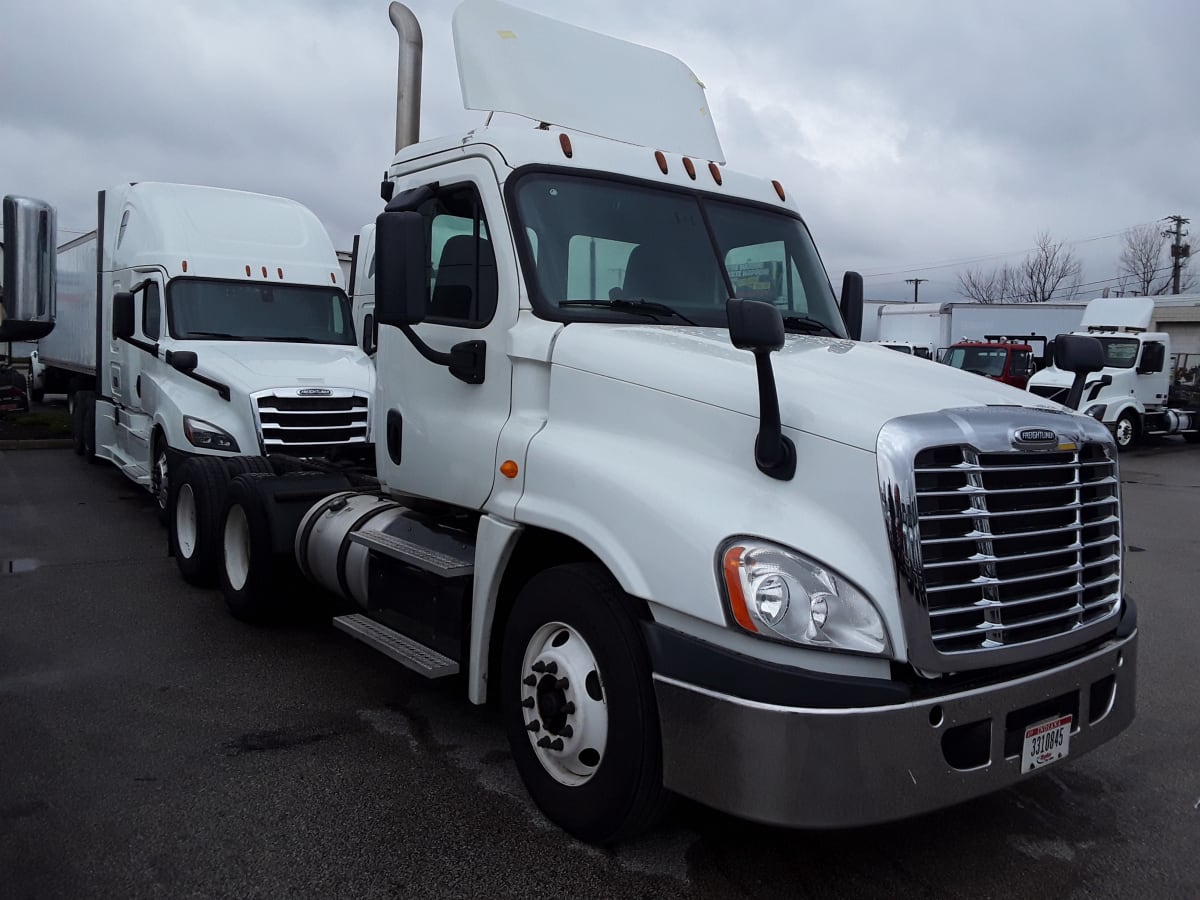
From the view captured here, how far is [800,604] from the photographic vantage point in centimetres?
304

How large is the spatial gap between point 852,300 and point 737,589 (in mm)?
2917

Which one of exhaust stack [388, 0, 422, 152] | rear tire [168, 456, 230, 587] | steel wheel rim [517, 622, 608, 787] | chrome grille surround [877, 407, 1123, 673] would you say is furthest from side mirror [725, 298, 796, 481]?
exhaust stack [388, 0, 422, 152]

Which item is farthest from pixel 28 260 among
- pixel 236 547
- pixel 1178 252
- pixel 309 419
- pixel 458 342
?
pixel 1178 252

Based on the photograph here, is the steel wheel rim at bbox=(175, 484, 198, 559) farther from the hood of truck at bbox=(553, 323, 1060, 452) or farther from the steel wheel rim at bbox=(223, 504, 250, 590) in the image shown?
the hood of truck at bbox=(553, 323, 1060, 452)

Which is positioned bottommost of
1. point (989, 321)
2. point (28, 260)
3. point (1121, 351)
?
point (1121, 351)

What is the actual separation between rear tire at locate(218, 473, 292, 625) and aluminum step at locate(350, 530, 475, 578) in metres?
1.07

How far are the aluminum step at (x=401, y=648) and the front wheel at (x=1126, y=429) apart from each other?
19.8 meters

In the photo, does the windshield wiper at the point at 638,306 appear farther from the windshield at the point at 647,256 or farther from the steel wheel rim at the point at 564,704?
the steel wheel rim at the point at 564,704

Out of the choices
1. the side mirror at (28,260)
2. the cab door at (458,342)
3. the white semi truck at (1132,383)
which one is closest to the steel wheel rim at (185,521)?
the cab door at (458,342)

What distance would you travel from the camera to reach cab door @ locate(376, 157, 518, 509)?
169 inches

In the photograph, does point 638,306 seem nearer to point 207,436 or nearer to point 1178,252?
point 207,436

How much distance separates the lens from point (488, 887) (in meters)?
3.43

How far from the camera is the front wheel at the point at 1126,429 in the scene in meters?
21.1

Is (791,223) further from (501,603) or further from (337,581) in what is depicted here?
(337,581)
